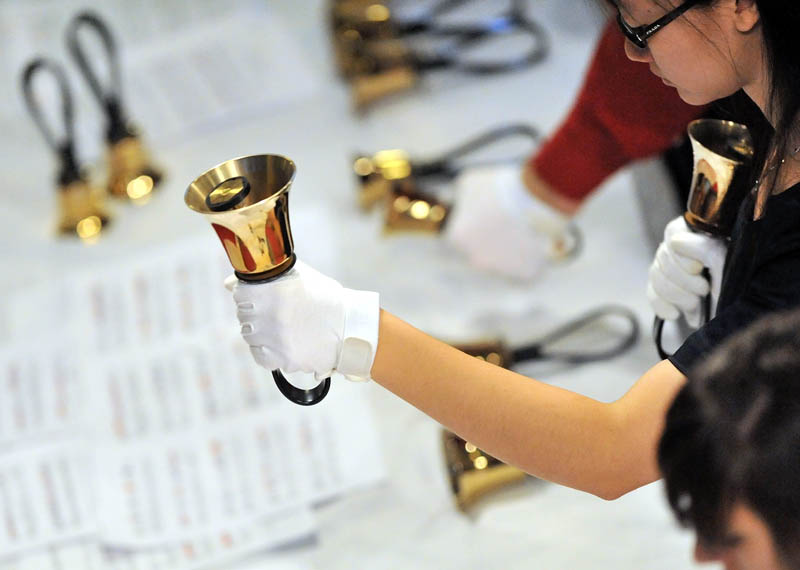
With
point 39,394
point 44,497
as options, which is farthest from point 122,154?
point 44,497

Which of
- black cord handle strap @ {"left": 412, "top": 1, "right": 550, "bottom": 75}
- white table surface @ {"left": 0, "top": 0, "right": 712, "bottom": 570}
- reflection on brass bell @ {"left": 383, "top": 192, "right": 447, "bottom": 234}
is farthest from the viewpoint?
black cord handle strap @ {"left": 412, "top": 1, "right": 550, "bottom": 75}

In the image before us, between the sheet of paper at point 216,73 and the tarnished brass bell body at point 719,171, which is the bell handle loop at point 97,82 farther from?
the tarnished brass bell body at point 719,171

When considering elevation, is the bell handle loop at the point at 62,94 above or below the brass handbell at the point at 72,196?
above

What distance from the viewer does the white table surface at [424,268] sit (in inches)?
26.8

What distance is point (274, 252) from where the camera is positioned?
0.51 metres

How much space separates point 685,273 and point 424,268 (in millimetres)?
356

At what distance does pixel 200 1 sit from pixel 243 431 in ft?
2.39

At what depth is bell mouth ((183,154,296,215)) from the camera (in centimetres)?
48

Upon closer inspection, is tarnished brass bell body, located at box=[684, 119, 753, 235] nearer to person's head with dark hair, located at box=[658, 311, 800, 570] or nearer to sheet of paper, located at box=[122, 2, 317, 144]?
person's head with dark hair, located at box=[658, 311, 800, 570]

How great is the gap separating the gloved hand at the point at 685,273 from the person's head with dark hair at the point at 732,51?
0.06 metres

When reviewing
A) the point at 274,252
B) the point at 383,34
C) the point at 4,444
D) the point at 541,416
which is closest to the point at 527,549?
the point at 541,416

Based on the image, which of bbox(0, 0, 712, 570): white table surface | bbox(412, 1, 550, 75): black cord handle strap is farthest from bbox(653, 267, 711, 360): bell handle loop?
bbox(412, 1, 550, 75): black cord handle strap

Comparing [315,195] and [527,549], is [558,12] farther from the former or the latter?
[527,549]

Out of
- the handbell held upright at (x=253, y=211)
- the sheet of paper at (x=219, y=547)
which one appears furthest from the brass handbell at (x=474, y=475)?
the handbell held upright at (x=253, y=211)
